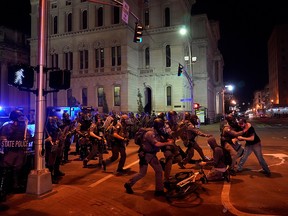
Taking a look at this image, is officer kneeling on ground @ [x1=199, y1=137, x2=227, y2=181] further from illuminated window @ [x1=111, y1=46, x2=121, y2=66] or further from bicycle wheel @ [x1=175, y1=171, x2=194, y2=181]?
illuminated window @ [x1=111, y1=46, x2=121, y2=66]

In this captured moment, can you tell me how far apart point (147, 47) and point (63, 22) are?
12582 millimetres

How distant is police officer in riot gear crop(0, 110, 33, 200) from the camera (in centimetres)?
677

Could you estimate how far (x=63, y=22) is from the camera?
42.2m

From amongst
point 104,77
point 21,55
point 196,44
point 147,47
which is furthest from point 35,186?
point 21,55

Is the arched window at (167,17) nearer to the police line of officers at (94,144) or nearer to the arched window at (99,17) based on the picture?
the arched window at (99,17)

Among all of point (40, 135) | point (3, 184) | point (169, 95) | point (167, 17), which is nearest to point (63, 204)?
point (3, 184)

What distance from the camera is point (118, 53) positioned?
39.3 m

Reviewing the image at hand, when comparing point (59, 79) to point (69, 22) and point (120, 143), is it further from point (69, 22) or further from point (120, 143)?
point (69, 22)

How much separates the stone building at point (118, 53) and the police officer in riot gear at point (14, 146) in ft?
104

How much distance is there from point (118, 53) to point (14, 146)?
1318 inches

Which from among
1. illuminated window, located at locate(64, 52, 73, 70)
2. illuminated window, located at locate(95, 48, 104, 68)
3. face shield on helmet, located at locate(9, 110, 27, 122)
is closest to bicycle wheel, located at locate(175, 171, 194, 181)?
face shield on helmet, located at locate(9, 110, 27, 122)

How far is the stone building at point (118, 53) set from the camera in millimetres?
39219

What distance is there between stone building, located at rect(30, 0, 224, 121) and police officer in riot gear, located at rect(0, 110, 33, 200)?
31614 millimetres

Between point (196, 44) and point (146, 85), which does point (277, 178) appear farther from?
point (196, 44)
